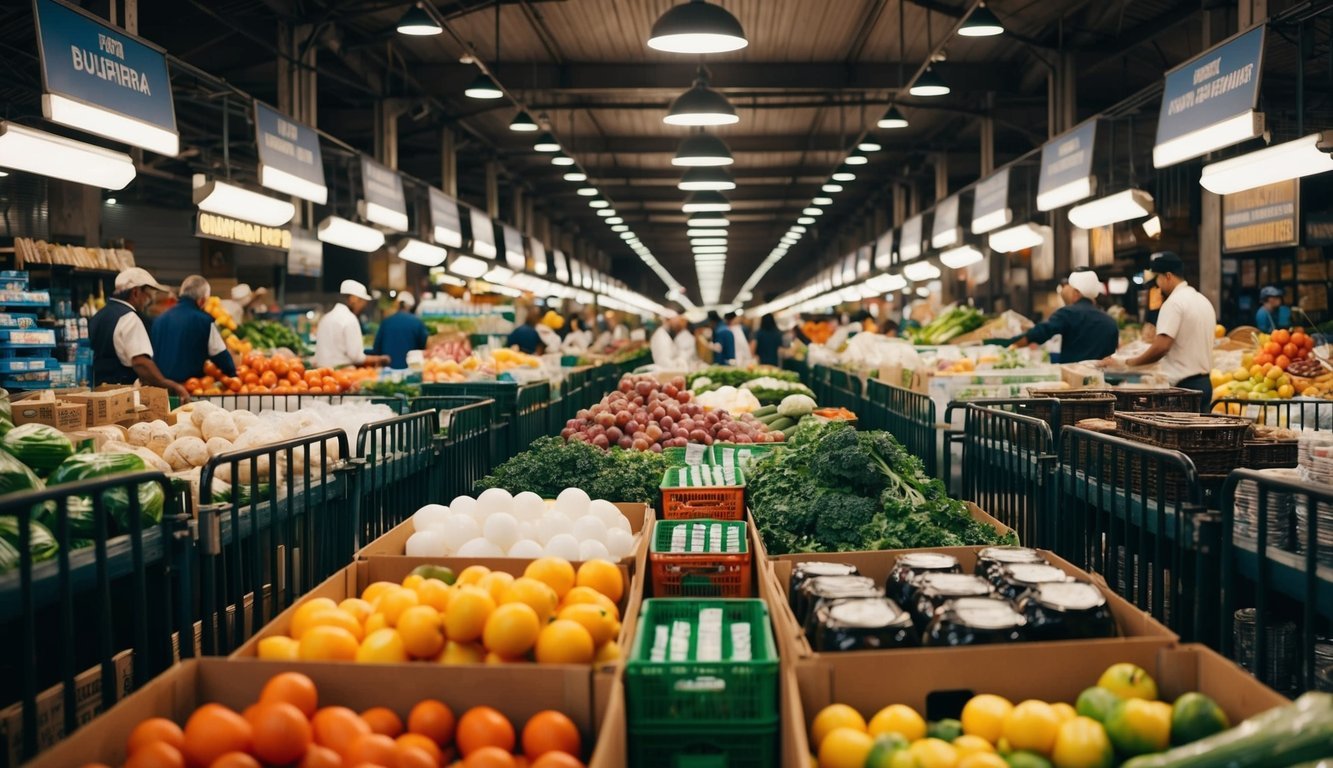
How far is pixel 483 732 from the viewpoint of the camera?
239cm

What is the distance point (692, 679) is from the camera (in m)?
2.60

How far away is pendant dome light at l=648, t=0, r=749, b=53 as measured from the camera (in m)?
6.62

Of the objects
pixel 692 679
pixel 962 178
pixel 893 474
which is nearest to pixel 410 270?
pixel 962 178

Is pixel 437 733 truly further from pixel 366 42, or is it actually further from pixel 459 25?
pixel 459 25

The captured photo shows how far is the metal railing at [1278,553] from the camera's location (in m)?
2.88

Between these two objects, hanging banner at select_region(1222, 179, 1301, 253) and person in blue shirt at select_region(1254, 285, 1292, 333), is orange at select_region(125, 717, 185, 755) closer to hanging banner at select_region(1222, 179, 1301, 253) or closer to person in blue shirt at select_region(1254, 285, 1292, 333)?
hanging banner at select_region(1222, 179, 1301, 253)

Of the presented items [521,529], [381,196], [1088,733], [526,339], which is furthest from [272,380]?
[1088,733]

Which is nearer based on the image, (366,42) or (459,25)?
(366,42)

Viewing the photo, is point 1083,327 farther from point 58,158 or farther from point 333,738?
point 333,738

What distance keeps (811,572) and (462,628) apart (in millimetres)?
1192

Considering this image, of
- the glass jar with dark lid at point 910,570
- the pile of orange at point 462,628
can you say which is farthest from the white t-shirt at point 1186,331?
A: the pile of orange at point 462,628

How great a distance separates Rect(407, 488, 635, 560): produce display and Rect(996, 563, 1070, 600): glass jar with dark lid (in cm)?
122

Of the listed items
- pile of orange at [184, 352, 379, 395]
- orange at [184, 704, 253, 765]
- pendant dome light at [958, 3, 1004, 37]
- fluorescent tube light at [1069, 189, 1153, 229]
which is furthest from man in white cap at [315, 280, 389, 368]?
orange at [184, 704, 253, 765]

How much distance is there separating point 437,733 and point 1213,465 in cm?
303
